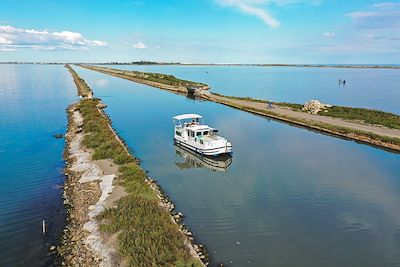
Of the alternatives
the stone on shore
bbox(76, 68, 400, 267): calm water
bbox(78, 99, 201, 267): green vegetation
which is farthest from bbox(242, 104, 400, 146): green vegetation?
bbox(78, 99, 201, 267): green vegetation

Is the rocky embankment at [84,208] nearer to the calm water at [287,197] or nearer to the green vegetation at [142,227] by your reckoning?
the green vegetation at [142,227]

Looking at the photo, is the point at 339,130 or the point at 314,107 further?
the point at 314,107

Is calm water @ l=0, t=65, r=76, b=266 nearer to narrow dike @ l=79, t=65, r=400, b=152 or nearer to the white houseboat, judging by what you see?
the white houseboat

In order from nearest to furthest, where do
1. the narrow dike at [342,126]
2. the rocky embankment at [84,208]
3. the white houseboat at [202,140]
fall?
the rocky embankment at [84,208] < the white houseboat at [202,140] < the narrow dike at [342,126]

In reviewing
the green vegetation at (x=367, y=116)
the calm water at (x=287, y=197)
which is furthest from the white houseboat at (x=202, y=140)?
the green vegetation at (x=367, y=116)

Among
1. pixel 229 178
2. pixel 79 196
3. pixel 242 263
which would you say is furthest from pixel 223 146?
pixel 242 263

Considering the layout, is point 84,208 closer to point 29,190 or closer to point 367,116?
point 29,190

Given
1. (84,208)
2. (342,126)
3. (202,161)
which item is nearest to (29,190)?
(84,208)
